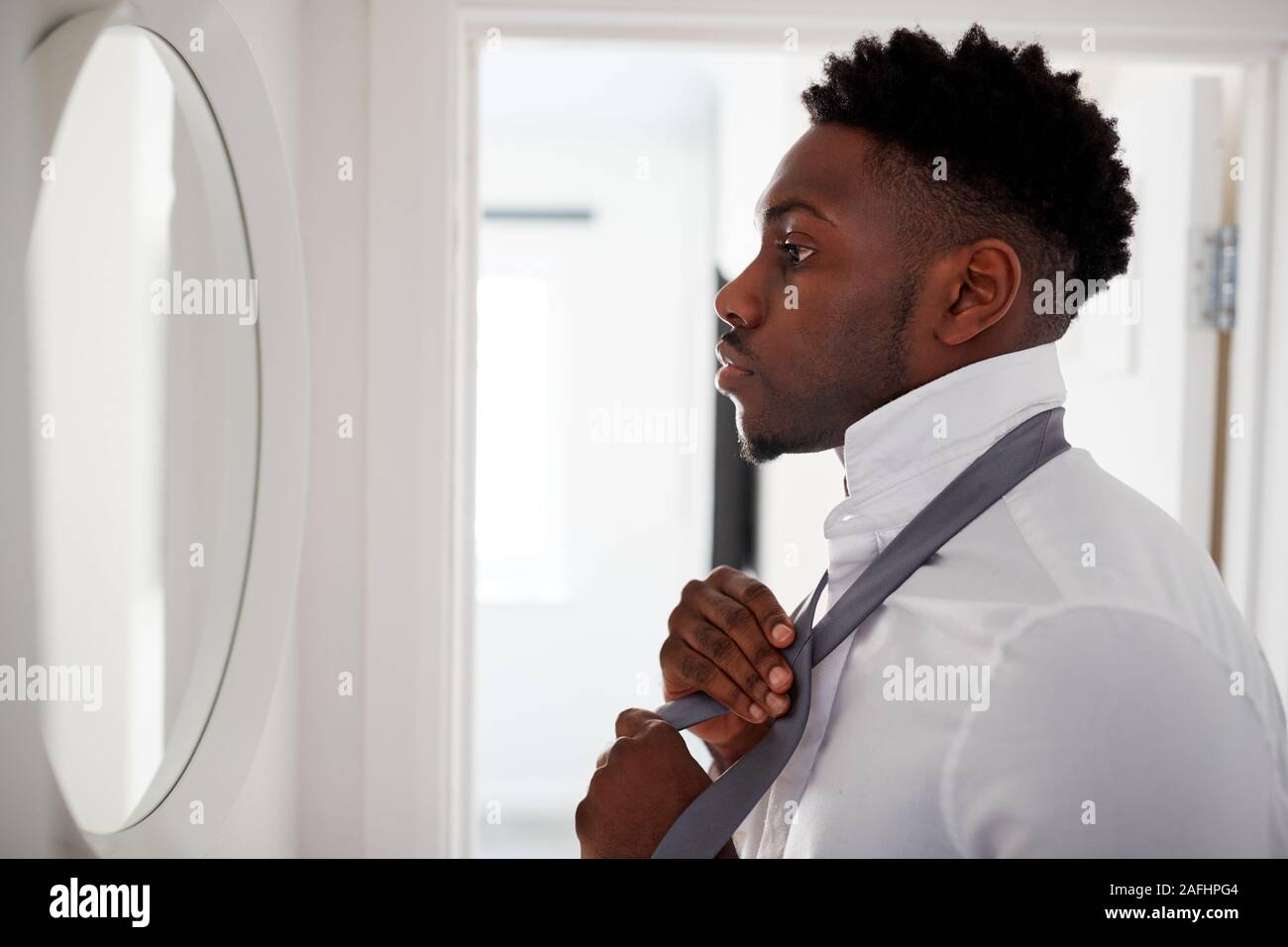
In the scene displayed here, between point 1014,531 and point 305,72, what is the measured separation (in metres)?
1.00

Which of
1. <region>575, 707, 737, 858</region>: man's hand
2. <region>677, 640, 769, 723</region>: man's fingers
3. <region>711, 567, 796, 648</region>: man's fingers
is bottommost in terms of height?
<region>575, 707, 737, 858</region>: man's hand

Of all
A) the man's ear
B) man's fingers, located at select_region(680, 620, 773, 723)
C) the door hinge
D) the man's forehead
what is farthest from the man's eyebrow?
the door hinge

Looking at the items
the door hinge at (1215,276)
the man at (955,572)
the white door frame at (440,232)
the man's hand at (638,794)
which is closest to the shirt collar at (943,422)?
the man at (955,572)

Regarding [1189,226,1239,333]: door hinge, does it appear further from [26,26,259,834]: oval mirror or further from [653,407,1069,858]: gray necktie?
[26,26,259,834]: oval mirror

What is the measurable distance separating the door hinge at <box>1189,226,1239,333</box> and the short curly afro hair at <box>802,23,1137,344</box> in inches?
22.9

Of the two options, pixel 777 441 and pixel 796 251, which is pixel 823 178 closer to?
pixel 796 251

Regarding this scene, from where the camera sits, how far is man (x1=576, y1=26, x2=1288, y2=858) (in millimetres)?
533

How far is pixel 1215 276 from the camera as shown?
1.24 m

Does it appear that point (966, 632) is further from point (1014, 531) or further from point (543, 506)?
point (543, 506)

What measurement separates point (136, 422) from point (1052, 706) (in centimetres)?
80

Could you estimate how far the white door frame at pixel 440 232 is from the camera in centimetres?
110

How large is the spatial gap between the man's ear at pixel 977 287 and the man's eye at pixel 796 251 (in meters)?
0.11

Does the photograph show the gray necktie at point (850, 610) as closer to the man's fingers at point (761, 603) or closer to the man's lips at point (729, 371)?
the man's fingers at point (761, 603)

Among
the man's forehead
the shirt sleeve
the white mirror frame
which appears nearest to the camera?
the shirt sleeve
